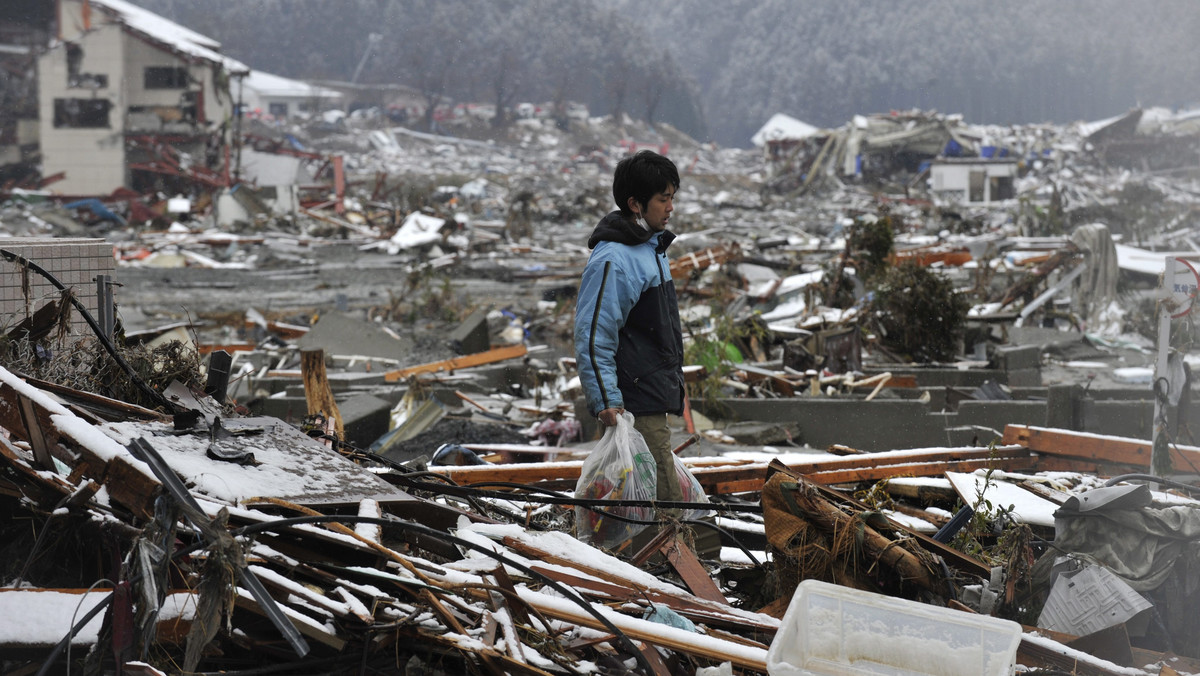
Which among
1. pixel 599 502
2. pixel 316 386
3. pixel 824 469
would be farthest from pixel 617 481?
pixel 316 386

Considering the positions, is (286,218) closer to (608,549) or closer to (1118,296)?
(1118,296)

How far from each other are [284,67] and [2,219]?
256 ft

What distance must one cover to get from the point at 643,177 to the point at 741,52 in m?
136

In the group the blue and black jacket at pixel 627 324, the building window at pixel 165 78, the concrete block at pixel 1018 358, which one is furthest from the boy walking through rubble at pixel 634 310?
the building window at pixel 165 78

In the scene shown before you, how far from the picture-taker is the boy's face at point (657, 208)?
3537 millimetres

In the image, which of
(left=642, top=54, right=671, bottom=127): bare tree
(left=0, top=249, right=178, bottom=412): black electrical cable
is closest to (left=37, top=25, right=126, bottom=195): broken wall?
(left=0, top=249, right=178, bottom=412): black electrical cable

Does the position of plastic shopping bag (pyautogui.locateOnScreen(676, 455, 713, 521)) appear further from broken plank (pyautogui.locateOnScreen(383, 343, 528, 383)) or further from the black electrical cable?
broken plank (pyautogui.locateOnScreen(383, 343, 528, 383))

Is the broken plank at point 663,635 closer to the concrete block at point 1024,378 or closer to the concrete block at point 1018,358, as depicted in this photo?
the concrete block at point 1024,378

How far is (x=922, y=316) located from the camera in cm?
990

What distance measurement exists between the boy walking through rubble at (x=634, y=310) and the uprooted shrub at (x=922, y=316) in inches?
266

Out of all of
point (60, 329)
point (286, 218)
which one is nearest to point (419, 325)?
point (60, 329)

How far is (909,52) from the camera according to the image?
127250 millimetres

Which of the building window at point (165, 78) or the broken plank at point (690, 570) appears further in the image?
the building window at point (165, 78)

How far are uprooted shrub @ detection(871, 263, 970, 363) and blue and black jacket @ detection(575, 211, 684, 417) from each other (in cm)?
674
